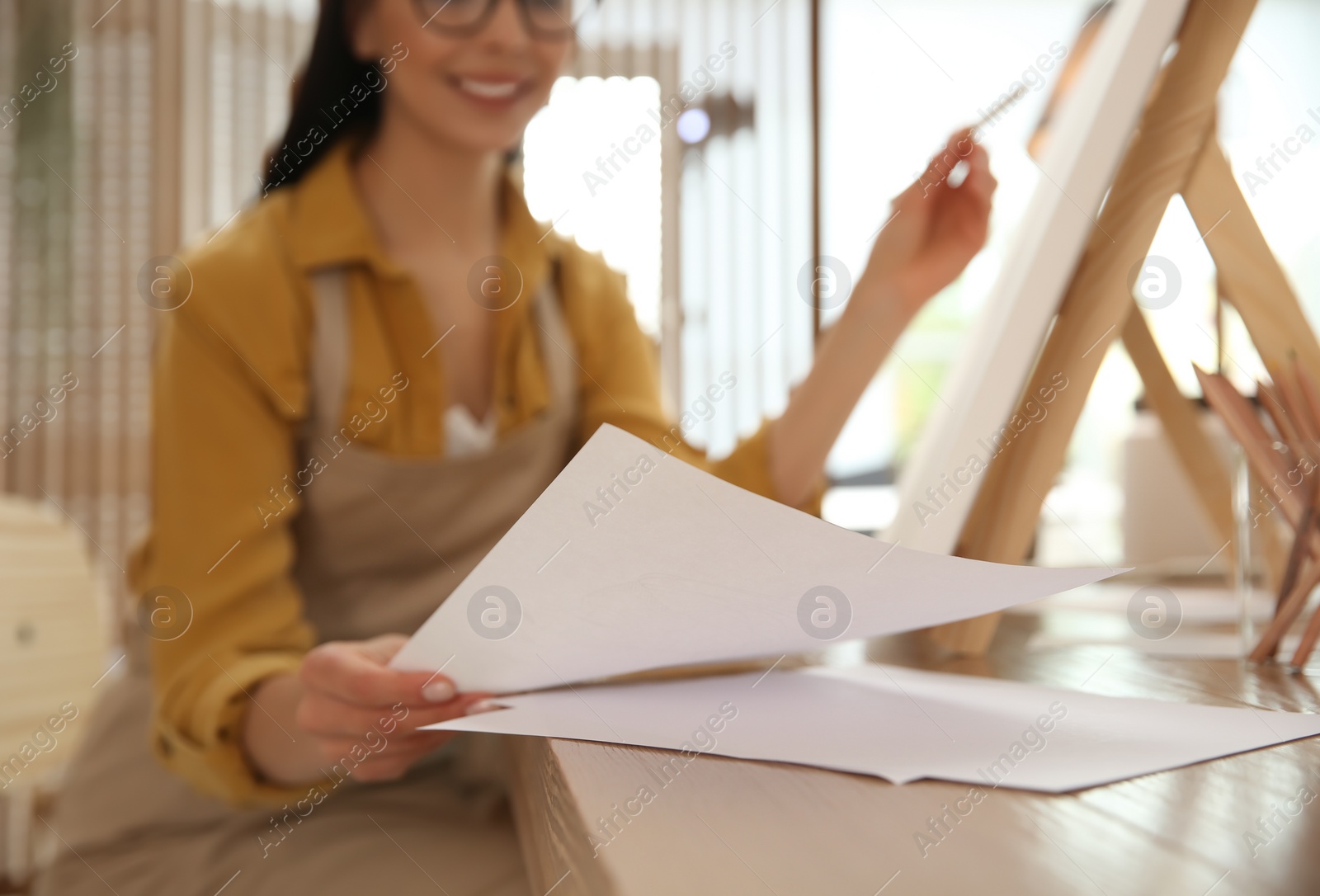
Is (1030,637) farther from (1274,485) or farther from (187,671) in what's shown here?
(187,671)

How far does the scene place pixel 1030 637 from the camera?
0.47 metres

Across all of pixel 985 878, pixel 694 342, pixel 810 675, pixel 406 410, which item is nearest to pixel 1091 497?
pixel 694 342

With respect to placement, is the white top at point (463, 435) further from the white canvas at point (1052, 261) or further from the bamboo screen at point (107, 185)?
the bamboo screen at point (107, 185)

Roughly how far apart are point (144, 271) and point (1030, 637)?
9.29ft

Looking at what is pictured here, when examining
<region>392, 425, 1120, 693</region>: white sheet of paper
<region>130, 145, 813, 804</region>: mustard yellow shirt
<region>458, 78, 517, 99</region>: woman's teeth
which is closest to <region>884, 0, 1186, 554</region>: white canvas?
<region>392, 425, 1120, 693</region>: white sheet of paper

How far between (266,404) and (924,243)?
0.43 metres

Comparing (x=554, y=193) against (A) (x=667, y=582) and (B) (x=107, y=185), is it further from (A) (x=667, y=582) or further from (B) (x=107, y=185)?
(A) (x=667, y=582)

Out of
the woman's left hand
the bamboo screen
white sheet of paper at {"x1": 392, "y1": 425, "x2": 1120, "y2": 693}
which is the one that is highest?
the bamboo screen

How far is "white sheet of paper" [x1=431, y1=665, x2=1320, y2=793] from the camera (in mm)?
216

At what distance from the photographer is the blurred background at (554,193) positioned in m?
2.67

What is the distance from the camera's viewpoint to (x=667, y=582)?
241 mm

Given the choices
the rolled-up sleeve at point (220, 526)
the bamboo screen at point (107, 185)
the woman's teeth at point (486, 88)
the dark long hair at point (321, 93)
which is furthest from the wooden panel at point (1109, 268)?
the bamboo screen at point (107, 185)

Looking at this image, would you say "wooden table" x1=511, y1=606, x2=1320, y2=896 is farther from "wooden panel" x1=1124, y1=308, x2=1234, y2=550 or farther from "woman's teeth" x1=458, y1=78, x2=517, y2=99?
"woman's teeth" x1=458, y1=78, x2=517, y2=99

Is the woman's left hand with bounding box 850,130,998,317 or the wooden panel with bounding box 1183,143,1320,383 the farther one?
the woman's left hand with bounding box 850,130,998,317
